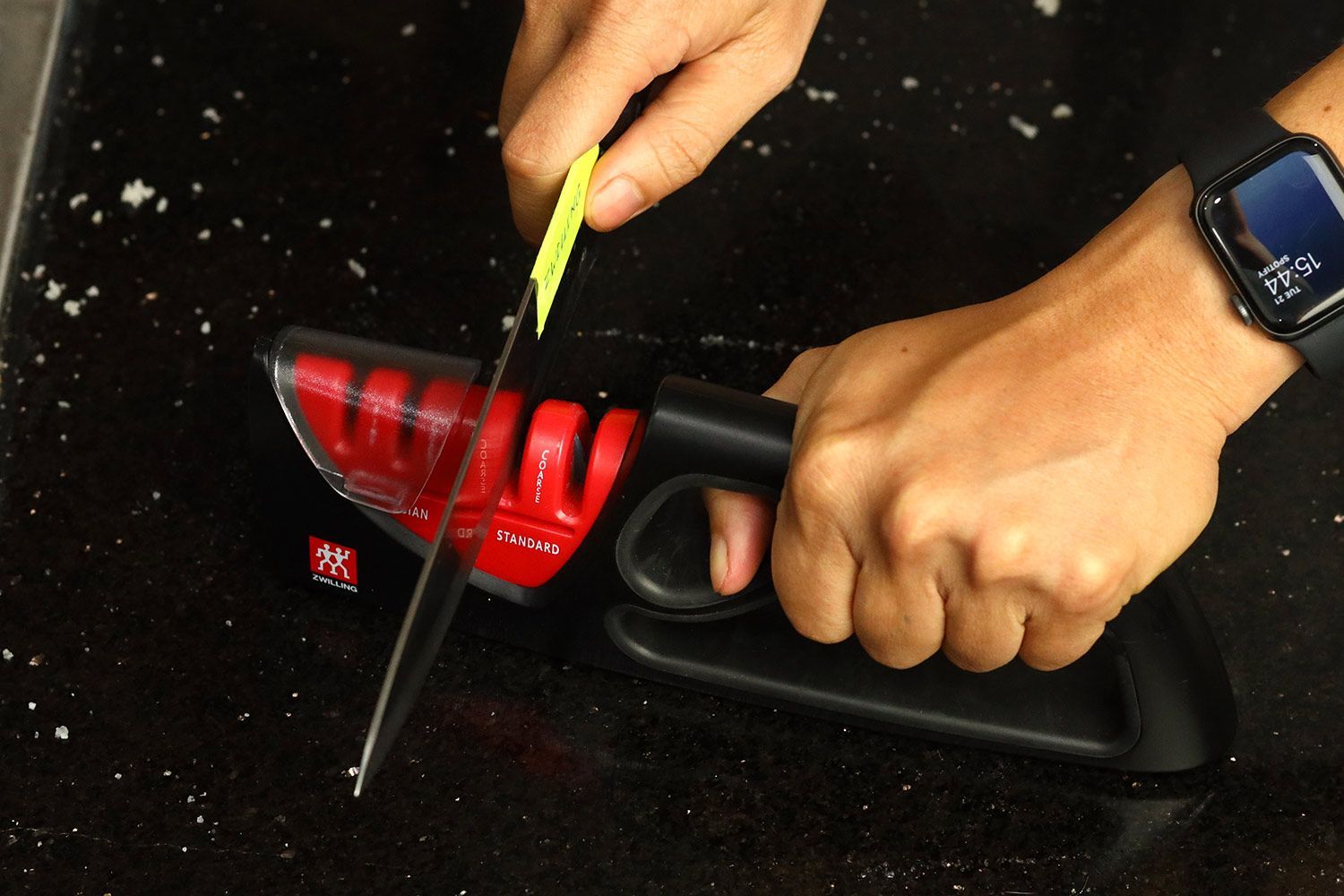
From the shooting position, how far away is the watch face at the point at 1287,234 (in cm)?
78

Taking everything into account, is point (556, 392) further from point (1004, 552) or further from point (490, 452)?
point (1004, 552)

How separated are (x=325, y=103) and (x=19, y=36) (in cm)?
30

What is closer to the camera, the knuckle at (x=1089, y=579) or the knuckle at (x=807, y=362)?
the knuckle at (x=1089, y=579)

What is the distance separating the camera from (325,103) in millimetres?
1312

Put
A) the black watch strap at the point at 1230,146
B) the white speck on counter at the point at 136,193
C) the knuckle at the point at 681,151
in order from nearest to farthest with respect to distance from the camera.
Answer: the black watch strap at the point at 1230,146
the knuckle at the point at 681,151
the white speck on counter at the point at 136,193

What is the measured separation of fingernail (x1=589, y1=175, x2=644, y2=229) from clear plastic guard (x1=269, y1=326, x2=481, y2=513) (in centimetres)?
12

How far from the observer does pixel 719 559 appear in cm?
87

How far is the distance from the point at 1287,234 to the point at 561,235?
42 centimetres

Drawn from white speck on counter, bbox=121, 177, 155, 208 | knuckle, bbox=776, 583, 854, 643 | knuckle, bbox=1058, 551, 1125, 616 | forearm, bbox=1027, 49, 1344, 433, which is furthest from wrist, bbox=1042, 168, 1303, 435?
white speck on counter, bbox=121, 177, 155, 208

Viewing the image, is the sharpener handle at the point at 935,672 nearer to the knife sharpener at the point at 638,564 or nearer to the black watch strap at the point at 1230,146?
the knife sharpener at the point at 638,564

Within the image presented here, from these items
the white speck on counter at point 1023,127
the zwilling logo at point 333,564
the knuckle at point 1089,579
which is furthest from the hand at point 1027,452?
the white speck on counter at point 1023,127

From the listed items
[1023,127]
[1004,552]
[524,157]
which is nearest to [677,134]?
[524,157]

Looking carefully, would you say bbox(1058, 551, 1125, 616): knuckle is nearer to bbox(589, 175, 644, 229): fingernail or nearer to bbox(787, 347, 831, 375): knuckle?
bbox(787, 347, 831, 375): knuckle

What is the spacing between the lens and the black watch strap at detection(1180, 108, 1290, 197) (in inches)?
31.4
